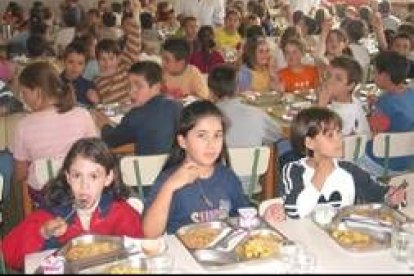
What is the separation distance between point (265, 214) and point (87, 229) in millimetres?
709

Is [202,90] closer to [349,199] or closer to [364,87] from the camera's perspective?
[364,87]

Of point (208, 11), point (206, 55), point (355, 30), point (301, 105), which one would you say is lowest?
point (301, 105)

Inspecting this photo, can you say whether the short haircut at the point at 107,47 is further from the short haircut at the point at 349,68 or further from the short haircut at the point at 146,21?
the short haircut at the point at 146,21

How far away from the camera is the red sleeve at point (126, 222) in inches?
101

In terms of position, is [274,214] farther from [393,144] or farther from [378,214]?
[393,144]

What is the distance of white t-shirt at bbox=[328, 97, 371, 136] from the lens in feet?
13.7

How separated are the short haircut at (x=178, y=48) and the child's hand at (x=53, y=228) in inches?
115

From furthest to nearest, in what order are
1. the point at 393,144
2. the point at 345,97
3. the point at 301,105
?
the point at 301,105, the point at 345,97, the point at 393,144

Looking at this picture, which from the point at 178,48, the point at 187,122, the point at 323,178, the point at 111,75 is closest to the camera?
the point at 187,122

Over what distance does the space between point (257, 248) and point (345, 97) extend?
2299 mm

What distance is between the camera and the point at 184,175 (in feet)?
8.61

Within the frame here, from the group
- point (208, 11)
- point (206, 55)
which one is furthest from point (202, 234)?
point (208, 11)

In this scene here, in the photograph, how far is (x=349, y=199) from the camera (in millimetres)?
2898

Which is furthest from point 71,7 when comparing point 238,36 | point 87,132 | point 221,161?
point 221,161
